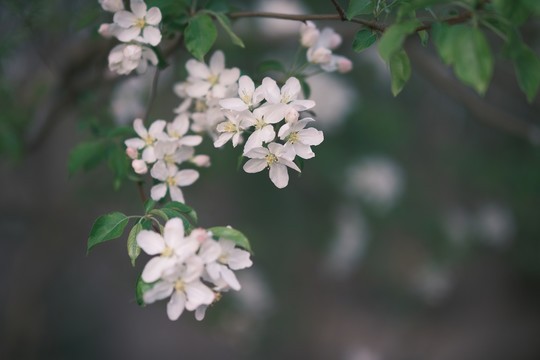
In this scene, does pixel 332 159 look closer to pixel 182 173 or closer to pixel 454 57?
pixel 182 173

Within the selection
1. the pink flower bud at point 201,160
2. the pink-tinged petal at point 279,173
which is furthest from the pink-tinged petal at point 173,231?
the pink flower bud at point 201,160

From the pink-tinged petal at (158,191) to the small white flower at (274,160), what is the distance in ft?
0.70

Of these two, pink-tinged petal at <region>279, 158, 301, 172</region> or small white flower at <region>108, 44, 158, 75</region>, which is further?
small white flower at <region>108, 44, 158, 75</region>

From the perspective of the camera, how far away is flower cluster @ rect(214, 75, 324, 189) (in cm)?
90

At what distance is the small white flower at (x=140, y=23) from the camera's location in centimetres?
101

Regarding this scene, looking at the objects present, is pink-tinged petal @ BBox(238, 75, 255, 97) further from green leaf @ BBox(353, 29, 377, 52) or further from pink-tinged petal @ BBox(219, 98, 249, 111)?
green leaf @ BBox(353, 29, 377, 52)

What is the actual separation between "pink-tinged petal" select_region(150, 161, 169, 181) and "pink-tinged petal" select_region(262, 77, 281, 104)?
1.00ft

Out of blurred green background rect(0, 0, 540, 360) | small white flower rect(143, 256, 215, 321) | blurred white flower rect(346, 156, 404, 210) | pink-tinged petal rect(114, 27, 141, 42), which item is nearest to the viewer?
small white flower rect(143, 256, 215, 321)

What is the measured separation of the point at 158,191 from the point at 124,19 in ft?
1.25

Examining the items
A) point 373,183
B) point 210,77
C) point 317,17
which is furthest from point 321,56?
point 373,183

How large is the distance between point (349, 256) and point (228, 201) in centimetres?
131

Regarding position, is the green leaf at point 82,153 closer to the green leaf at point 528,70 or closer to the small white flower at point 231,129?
the small white flower at point 231,129

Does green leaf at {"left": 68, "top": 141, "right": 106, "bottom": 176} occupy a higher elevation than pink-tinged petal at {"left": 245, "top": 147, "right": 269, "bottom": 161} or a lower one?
lower

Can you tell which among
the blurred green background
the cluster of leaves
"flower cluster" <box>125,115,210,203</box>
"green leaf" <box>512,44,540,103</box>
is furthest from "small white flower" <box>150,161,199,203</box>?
the blurred green background
